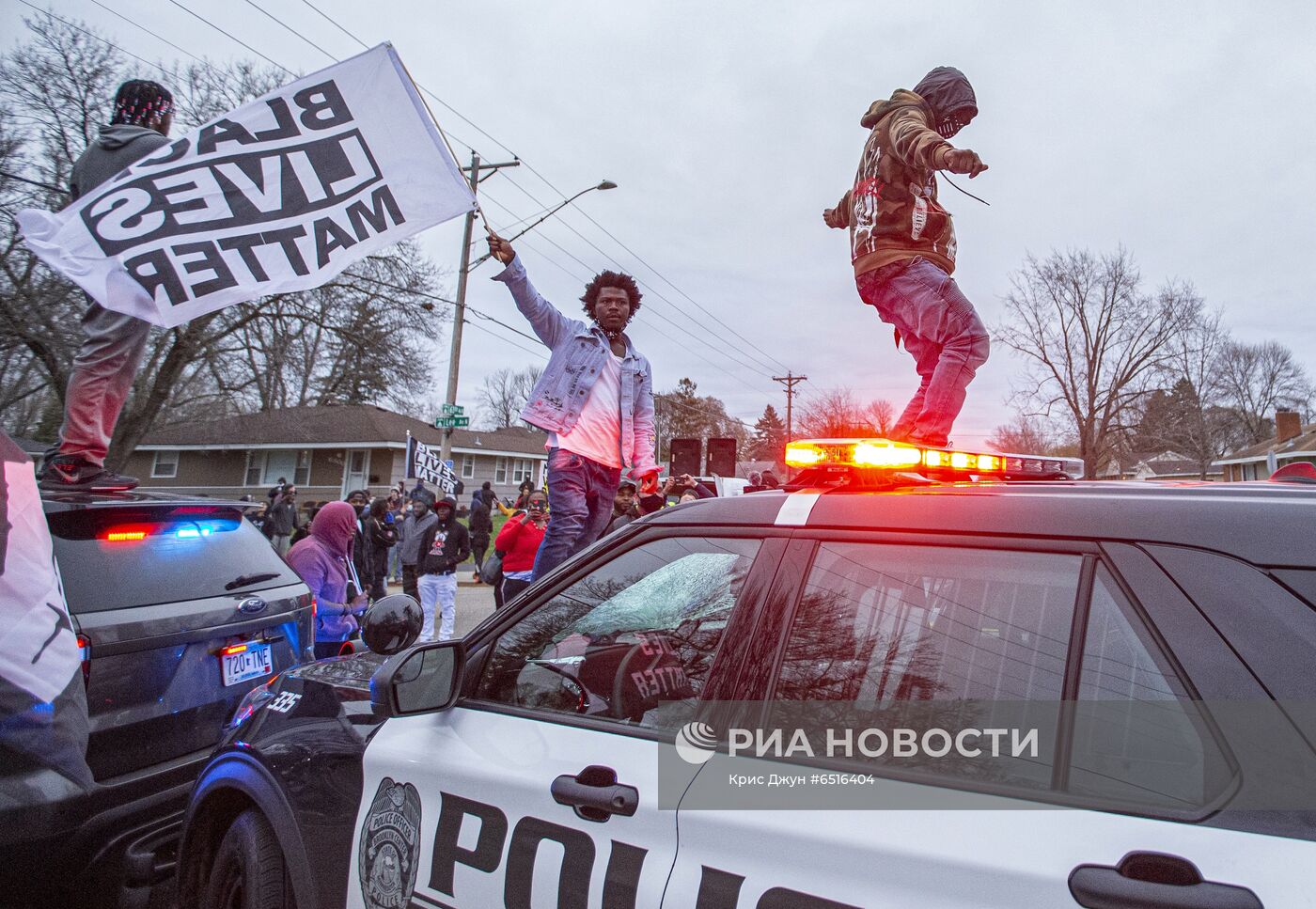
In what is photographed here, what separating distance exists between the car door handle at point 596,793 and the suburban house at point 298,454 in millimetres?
32134

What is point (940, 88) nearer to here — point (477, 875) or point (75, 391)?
point (477, 875)

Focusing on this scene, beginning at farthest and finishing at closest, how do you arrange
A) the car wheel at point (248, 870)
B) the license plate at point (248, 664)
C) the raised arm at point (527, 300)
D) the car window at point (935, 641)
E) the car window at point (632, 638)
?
the raised arm at point (527, 300), the license plate at point (248, 664), the car wheel at point (248, 870), the car window at point (632, 638), the car window at point (935, 641)

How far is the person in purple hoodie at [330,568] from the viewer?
19.5 ft

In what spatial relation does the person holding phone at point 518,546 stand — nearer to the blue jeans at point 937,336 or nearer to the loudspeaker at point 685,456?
the loudspeaker at point 685,456

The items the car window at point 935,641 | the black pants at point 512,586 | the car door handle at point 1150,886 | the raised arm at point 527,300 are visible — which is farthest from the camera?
the black pants at point 512,586

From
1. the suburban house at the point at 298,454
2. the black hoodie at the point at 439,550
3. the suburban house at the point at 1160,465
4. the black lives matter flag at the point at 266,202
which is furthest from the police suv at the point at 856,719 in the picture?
the suburban house at the point at 298,454

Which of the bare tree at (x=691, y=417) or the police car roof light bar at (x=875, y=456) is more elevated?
the bare tree at (x=691, y=417)

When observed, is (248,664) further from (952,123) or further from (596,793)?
(952,123)

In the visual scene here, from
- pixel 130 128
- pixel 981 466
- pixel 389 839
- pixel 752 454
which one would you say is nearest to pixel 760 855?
pixel 389 839

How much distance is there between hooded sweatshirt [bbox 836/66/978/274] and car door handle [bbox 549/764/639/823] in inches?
90.6

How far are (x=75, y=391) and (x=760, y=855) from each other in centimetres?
406

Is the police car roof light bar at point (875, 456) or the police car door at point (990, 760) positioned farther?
the police car roof light bar at point (875, 456)

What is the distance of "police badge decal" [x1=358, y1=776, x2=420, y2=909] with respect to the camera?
5.76 feet

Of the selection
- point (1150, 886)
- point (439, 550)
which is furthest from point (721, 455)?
point (1150, 886)
